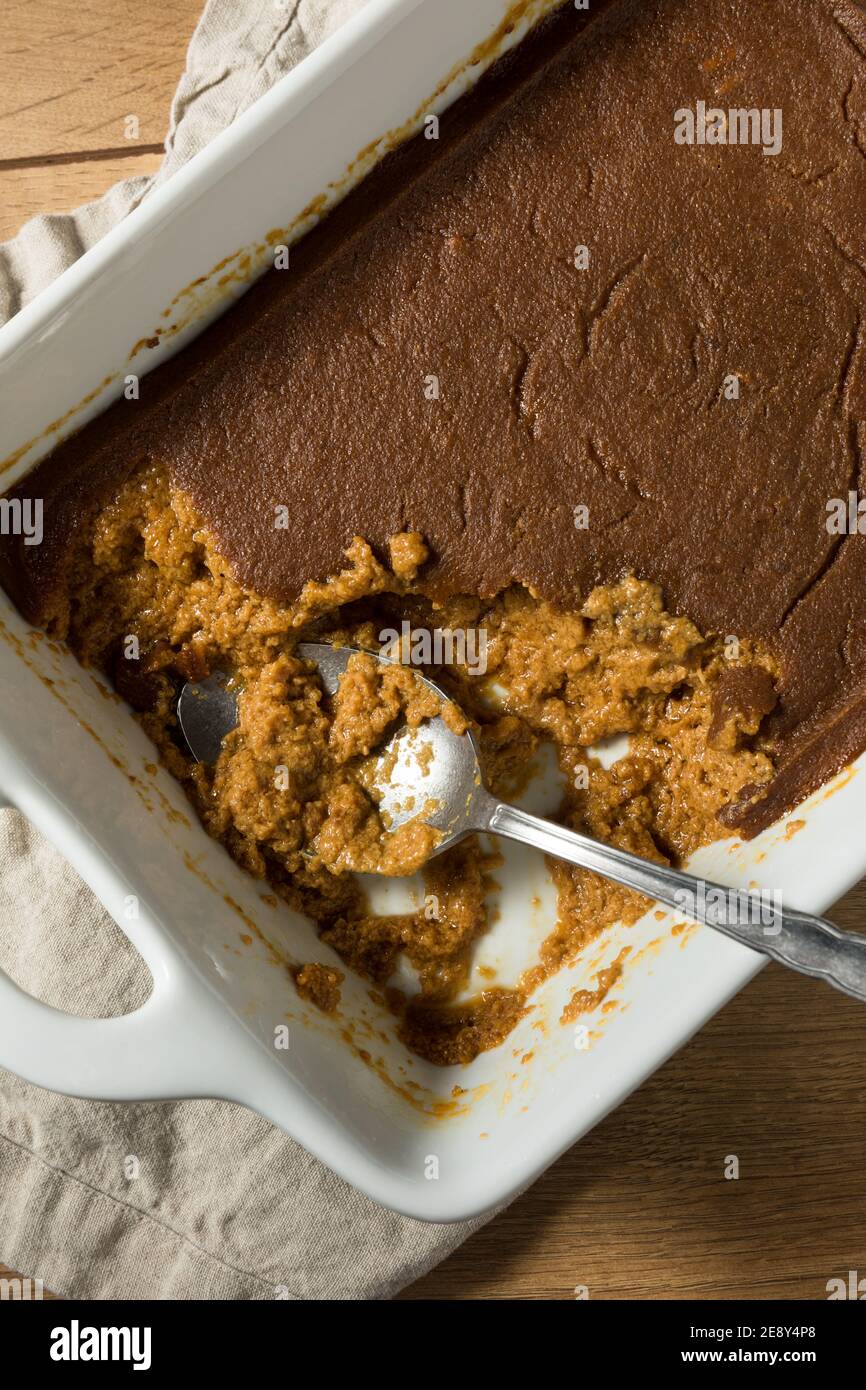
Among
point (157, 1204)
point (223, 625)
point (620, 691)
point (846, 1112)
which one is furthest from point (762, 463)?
point (157, 1204)

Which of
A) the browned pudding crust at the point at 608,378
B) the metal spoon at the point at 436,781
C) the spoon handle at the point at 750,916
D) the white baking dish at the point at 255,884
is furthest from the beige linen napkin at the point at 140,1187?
the spoon handle at the point at 750,916

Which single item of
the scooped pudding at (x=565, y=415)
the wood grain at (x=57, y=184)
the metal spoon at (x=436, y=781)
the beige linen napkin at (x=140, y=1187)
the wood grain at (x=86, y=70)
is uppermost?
the wood grain at (x=86, y=70)

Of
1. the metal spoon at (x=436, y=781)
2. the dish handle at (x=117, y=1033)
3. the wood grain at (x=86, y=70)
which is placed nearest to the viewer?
the dish handle at (x=117, y=1033)

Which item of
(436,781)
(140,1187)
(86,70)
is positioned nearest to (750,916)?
(436,781)

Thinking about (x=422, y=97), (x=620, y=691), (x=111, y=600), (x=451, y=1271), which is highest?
(x=422, y=97)

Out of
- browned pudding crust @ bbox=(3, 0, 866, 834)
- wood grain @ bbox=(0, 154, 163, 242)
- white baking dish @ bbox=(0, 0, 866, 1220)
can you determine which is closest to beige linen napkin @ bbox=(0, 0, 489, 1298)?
wood grain @ bbox=(0, 154, 163, 242)

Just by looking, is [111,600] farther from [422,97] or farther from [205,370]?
[422,97]

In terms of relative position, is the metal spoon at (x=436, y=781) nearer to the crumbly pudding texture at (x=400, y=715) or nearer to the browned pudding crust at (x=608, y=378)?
the crumbly pudding texture at (x=400, y=715)

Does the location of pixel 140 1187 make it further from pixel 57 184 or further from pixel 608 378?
pixel 57 184
